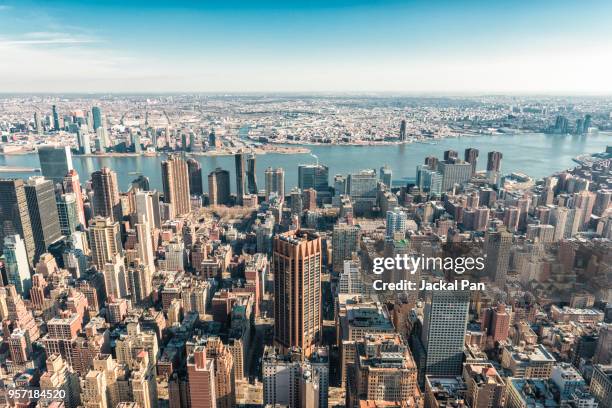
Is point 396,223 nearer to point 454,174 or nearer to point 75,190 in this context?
point 454,174

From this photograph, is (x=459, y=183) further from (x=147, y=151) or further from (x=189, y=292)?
(x=147, y=151)

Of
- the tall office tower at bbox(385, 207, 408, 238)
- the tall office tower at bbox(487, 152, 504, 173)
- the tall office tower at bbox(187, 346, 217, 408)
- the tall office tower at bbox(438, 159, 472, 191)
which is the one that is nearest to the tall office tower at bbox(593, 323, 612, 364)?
the tall office tower at bbox(385, 207, 408, 238)

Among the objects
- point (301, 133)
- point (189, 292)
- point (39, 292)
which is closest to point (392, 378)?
point (189, 292)

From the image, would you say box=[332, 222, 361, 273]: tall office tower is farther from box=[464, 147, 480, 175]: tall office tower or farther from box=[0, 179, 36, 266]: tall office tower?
box=[464, 147, 480, 175]: tall office tower

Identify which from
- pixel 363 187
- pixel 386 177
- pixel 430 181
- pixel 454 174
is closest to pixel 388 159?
pixel 386 177

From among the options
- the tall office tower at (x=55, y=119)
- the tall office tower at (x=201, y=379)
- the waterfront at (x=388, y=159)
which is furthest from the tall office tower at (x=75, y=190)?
the tall office tower at (x=55, y=119)

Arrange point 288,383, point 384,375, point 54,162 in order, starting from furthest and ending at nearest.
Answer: point 54,162
point 288,383
point 384,375
